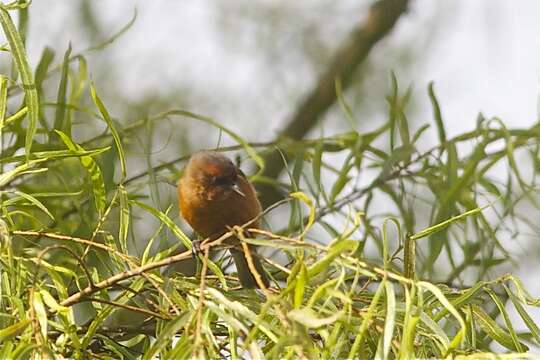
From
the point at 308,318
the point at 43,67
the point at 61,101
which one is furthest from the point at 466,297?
the point at 43,67

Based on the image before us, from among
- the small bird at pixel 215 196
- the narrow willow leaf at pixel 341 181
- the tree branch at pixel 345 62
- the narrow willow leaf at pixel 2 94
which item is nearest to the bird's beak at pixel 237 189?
the small bird at pixel 215 196

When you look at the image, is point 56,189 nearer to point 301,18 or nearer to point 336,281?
point 336,281

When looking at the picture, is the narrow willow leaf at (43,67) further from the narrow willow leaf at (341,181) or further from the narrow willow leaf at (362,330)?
the narrow willow leaf at (362,330)

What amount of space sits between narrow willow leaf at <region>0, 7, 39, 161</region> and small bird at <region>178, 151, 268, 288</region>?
959 mm

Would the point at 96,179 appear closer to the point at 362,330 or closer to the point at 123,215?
the point at 123,215

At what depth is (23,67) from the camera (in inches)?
82.4

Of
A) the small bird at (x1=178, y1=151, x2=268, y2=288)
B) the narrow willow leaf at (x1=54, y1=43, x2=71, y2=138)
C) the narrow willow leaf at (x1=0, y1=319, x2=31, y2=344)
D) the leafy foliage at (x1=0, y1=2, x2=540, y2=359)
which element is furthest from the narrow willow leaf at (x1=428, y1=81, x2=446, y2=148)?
the narrow willow leaf at (x1=0, y1=319, x2=31, y2=344)

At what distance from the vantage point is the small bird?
303cm

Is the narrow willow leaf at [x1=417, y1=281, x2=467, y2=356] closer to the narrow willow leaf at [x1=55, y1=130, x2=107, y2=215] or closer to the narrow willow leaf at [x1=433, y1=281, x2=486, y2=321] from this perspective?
the narrow willow leaf at [x1=433, y1=281, x2=486, y2=321]

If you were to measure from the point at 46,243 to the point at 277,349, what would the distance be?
5.49ft

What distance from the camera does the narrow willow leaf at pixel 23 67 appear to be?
2.08 m

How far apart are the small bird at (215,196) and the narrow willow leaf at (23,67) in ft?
3.15

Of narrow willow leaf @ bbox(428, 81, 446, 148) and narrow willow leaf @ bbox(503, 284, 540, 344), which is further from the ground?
narrow willow leaf @ bbox(428, 81, 446, 148)

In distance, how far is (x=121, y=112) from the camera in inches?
221
